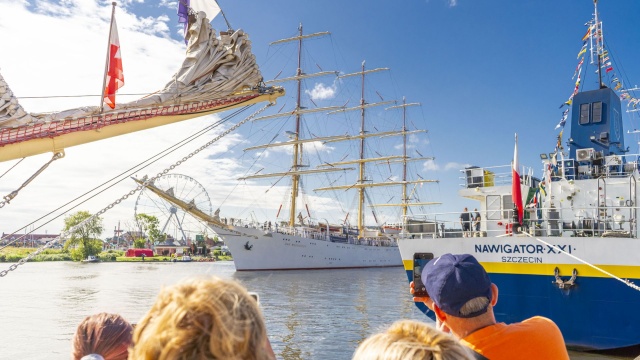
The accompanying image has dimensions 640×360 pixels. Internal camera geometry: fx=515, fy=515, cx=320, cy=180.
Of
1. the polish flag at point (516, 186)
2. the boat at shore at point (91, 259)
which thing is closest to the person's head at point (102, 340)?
the polish flag at point (516, 186)

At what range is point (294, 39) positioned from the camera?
62312mm

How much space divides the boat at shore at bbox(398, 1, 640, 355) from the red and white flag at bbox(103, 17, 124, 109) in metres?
8.96

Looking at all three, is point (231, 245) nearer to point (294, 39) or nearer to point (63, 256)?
point (294, 39)

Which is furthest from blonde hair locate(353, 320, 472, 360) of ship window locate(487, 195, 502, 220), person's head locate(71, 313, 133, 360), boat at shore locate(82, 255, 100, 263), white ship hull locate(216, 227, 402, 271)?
boat at shore locate(82, 255, 100, 263)

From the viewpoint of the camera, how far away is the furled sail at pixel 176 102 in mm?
7113

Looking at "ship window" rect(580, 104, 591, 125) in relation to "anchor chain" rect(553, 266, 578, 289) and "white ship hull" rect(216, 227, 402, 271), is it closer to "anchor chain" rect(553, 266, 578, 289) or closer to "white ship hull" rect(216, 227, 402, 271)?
"anchor chain" rect(553, 266, 578, 289)

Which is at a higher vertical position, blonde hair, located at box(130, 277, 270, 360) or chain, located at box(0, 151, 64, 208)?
chain, located at box(0, 151, 64, 208)

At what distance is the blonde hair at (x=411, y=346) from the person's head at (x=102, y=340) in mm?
1106

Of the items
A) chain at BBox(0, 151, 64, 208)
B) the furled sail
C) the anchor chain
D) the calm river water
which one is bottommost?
the calm river water

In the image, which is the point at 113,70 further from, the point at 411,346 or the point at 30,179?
the point at 411,346

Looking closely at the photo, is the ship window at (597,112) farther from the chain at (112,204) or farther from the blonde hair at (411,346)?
the blonde hair at (411,346)

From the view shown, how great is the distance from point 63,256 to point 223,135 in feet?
285

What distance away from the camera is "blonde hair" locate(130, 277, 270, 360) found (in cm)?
135

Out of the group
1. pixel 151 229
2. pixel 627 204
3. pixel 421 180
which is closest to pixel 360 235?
pixel 421 180
